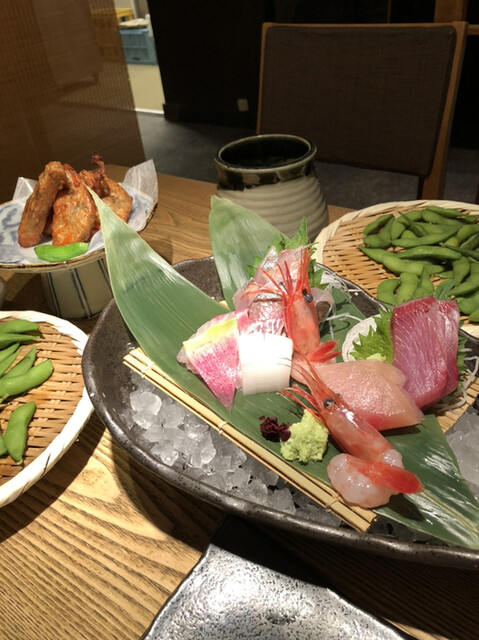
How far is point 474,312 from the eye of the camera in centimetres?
113

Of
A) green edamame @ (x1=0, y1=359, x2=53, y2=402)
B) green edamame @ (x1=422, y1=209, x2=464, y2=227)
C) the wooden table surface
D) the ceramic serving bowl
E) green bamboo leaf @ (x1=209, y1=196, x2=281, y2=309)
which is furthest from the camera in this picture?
green edamame @ (x1=422, y1=209, x2=464, y2=227)

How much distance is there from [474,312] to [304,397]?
1.77 feet

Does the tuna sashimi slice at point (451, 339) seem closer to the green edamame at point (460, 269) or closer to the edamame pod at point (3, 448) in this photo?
the green edamame at point (460, 269)

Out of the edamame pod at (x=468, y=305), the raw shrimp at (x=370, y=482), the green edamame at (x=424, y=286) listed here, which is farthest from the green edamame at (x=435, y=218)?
the raw shrimp at (x=370, y=482)

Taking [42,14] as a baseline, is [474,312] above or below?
below

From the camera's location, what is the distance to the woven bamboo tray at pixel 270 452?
668 mm

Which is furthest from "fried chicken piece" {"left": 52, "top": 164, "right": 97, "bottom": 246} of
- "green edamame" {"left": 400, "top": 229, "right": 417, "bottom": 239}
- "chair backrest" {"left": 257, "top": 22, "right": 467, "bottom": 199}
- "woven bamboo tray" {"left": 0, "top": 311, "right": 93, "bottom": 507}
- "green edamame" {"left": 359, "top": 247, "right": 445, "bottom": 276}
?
"chair backrest" {"left": 257, "top": 22, "right": 467, "bottom": 199}

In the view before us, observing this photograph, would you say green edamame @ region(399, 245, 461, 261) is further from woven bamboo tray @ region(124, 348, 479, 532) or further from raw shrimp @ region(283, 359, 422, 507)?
raw shrimp @ region(283, 359, 422, 507)

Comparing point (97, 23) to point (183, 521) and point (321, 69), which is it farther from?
point (183, 521)

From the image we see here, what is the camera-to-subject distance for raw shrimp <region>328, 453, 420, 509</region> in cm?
65

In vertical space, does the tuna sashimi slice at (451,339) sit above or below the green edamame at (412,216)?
above

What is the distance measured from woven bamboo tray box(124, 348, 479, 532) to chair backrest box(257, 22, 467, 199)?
4.55ft

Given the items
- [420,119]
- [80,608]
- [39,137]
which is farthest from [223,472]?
[39,137]

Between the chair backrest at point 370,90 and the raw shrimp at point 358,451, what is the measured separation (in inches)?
59.2
